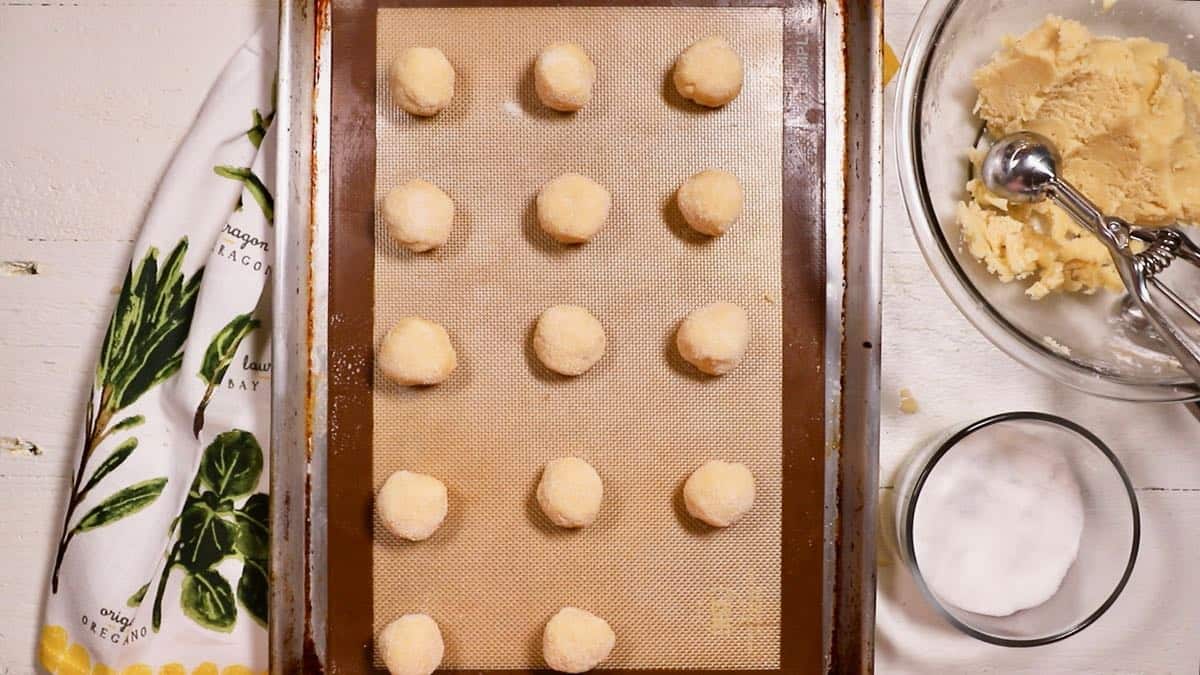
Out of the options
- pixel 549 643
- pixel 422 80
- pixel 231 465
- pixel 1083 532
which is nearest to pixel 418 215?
pixel 422 80

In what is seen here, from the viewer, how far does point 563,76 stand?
2.92ft

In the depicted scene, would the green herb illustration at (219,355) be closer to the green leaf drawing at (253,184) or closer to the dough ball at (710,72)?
the green leaf drawing at (253,184)

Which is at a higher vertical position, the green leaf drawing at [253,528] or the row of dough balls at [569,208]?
the row of dough balls at [569,208]

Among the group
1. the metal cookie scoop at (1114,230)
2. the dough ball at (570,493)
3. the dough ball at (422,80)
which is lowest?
the dough ball at (570,493)

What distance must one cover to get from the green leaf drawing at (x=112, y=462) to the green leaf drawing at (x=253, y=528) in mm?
131

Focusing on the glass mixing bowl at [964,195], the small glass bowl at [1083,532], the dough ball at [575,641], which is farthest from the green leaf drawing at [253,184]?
the small glass bowl at [1083,532]

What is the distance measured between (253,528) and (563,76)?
1.88 ft

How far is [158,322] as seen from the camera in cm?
98

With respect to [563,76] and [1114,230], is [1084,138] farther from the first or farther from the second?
[563,76]

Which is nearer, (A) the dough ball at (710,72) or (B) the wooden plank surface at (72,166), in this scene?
Result: (A) the dough ball at (710,72)

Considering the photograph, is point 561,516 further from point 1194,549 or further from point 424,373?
point 1194,549

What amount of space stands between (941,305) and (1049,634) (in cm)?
37

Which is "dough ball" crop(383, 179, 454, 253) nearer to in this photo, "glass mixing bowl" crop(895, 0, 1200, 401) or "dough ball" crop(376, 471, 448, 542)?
"dough ball" crop(376, 471, 448, 542)

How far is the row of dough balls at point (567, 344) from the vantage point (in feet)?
2.93
